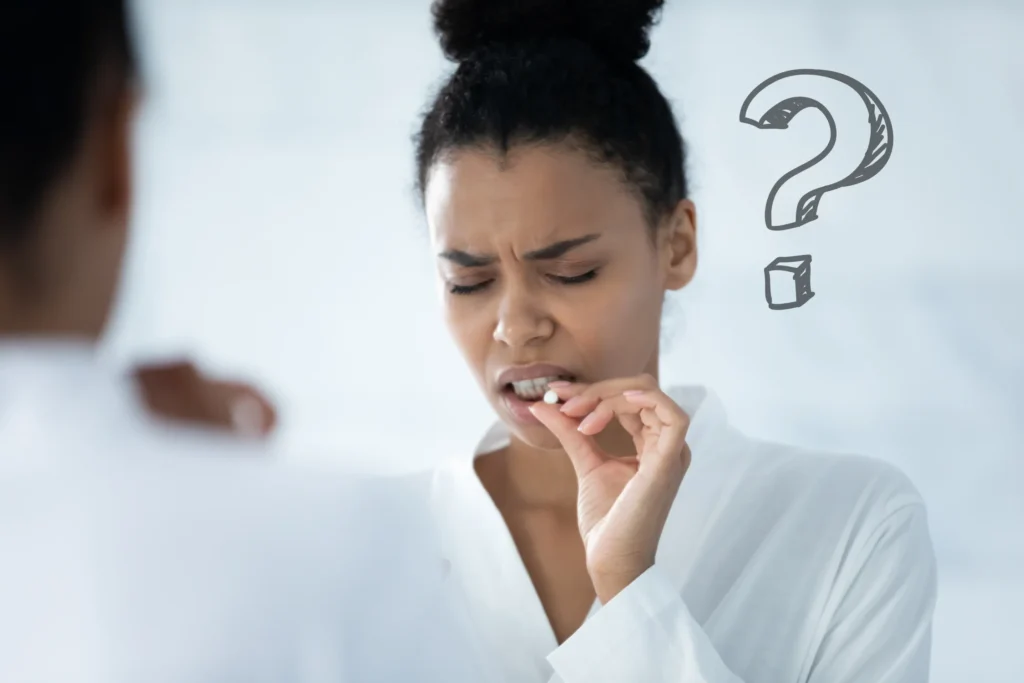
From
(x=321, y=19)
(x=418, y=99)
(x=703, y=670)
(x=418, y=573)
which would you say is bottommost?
(x=703, y=670)

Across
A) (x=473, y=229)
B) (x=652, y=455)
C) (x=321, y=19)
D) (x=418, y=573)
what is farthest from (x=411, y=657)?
(x=321, y=19)

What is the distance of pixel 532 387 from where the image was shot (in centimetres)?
92

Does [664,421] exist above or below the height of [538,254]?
below

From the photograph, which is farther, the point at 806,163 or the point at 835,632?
the point at 806,163

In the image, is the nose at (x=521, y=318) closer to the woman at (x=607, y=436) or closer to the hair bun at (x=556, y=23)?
the woman at (x=607, y=436)

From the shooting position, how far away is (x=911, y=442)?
1261mm

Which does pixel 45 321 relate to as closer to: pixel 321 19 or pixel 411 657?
pixel 411 657

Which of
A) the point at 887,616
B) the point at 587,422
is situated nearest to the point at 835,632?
the point at 887,616

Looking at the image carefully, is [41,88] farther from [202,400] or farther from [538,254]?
[538,254]

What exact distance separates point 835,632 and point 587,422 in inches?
10.4

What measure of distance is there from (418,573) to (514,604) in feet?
1.50

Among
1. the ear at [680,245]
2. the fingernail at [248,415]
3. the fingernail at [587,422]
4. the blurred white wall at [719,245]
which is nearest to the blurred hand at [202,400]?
the fingernail at [248,415]

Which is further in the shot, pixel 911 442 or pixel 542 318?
pixel 911 442

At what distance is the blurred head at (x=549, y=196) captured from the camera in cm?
90
